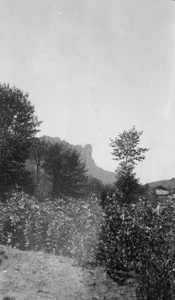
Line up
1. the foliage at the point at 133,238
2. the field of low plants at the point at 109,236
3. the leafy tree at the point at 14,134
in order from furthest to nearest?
1. the leafy tree at the point at 14,134
2. the foliage at the point at 133,238
3. the field of low plants at the point at 109,236

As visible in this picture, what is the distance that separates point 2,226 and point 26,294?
4.32 meters

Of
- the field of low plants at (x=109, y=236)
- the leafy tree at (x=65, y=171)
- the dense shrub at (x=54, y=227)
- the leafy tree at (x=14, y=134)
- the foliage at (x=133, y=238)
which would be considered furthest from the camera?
the leafy tree at (x=65, y=171)

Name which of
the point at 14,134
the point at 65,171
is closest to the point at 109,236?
the point at 14,134

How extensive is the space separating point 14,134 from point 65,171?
1299 cm

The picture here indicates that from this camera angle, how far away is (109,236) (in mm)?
6457

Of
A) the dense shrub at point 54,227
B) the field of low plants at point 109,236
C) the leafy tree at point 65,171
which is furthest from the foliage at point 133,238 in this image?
the leafy tree at point 65,171

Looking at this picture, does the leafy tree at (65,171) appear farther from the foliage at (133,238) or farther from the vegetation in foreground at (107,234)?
the foliage at (133,238)

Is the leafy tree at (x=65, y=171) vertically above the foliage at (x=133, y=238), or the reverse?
the leafy tree at (x=65, y=171)

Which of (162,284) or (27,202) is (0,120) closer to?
(27,202)

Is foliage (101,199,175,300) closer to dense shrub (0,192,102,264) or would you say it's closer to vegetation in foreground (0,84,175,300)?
vegetation in foreground (0,84,175,300)

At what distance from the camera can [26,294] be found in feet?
17.3

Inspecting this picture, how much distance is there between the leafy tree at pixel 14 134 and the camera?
70.3 ft

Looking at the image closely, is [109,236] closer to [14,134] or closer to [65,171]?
[14,134]

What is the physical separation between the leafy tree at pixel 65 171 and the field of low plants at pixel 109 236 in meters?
22.4
